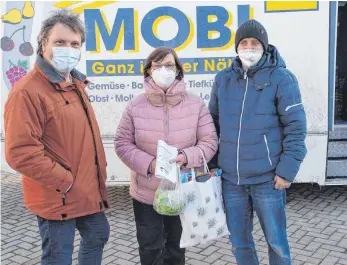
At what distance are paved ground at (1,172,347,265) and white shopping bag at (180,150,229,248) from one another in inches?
36.7

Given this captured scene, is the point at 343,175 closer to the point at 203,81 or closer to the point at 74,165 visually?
the point at 203,81

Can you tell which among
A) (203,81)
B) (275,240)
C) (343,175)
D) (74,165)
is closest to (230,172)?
(275,240)

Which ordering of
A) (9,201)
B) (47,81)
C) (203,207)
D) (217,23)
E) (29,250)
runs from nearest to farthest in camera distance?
(47,81)
(203,207)
(29,250)
(217,23)
(9,201)

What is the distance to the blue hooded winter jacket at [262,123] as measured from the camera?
2473mm

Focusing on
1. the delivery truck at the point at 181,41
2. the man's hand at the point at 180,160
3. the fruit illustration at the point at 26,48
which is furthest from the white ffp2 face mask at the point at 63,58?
the fruit illustration at the point at 26,48

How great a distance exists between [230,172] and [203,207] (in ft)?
0.91

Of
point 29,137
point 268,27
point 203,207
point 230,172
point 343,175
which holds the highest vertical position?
point 268,27

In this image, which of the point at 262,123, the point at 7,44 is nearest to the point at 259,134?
the point at 262,123

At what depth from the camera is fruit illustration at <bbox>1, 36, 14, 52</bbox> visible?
4.30 m

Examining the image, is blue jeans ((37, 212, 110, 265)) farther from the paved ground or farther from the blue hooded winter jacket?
the paved ground

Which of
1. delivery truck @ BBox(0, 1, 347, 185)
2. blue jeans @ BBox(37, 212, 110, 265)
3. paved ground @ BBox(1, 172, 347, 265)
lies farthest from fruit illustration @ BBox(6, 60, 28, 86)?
blue jeans @ BBox(37, 212, 110, 265)

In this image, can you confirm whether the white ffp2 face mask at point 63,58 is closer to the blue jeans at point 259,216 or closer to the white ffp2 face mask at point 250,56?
the white ffp2 face mask at point 250,56

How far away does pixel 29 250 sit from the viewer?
379 centimetres

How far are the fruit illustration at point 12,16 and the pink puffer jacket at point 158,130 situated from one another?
227 cm
